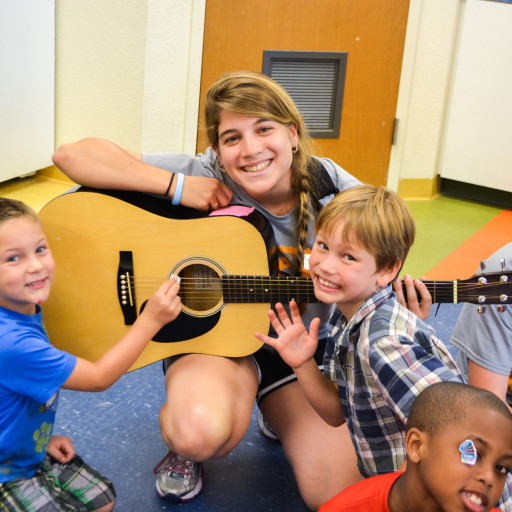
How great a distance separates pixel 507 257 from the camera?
1722mm

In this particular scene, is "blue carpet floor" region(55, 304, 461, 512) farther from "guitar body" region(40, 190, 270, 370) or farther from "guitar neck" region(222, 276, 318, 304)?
"guitar neck" region(222, 276, 318, 304)

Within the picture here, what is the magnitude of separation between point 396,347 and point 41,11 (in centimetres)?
269

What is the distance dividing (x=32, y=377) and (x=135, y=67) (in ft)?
7.31

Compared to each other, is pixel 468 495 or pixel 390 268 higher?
pixel 390 268

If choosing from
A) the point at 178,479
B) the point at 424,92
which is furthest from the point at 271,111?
the point at 424,92

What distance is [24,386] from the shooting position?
1.45 m

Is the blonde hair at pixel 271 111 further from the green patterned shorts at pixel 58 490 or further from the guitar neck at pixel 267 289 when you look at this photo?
the green patterned shorts at pixel 58 490

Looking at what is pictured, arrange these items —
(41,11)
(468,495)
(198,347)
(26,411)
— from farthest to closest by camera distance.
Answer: (41,11) → (198,347) → (26,411) → (468,495)

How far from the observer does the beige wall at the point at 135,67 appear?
10.8 feet

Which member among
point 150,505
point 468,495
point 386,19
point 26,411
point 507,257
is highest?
point 386,19

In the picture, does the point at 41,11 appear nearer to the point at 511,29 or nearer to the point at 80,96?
the point at 80,96

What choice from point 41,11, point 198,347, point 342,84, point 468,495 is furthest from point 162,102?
point 468,495

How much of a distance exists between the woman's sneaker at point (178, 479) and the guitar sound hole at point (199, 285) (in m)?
0.38

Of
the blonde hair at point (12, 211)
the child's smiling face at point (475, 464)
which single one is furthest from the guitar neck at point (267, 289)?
the child's smiling face at point (475, 464)
